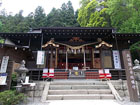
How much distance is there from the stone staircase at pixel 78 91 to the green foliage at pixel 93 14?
41.7ft

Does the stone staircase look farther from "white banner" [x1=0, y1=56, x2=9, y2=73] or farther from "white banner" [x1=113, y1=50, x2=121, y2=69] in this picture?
"white banner" [x1=113, y1=50, x2=121, y2=69]

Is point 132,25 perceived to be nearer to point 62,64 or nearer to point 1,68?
point 62,64

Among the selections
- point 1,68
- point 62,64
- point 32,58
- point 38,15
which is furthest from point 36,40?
point 38,15

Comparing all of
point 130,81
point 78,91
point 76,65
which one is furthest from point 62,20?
point 130,81

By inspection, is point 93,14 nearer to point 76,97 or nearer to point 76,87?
point 76,87

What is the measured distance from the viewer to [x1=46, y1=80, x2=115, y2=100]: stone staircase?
5.49 meters

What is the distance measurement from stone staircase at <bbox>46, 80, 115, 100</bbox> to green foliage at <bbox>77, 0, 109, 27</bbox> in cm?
1270

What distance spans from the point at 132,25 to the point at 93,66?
6.32 metres

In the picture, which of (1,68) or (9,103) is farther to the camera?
(1,68)

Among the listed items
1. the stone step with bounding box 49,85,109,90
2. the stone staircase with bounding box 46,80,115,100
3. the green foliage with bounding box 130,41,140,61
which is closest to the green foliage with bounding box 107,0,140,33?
the green foliage with bounding box 130,41,140,61

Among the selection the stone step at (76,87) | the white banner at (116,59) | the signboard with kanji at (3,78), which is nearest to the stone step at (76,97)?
the stone step at (76,87)

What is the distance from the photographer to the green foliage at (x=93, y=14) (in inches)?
671

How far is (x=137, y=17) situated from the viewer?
1092 centimetres

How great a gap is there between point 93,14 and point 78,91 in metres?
15.4
